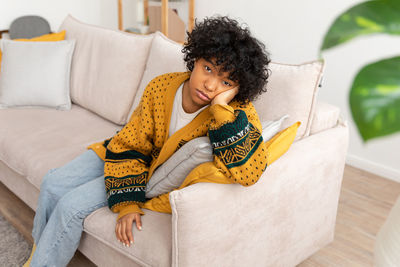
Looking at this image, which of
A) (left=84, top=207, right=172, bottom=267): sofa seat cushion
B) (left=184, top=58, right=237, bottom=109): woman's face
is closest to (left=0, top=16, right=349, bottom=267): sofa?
(left=84, top=207, right=172, bottom=267): sofa seat cushion

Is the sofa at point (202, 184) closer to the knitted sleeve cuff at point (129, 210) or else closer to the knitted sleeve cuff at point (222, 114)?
the knitted sleeve cuff at point (129, 210)

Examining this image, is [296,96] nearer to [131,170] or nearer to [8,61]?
[131,170]

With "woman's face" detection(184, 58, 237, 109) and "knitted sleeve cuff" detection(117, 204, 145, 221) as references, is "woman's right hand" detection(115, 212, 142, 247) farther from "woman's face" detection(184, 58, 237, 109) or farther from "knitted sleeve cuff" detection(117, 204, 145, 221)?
"woman's face" detection(184, 58, 237, 109)

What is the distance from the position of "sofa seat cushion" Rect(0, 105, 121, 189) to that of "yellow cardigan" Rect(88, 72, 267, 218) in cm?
23

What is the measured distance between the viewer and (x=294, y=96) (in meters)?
1.41

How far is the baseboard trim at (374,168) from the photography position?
7.93 ft

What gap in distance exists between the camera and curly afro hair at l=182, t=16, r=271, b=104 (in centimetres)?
120

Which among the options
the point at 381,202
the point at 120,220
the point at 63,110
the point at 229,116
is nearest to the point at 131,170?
the point at 120,220

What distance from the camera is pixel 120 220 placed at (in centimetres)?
125

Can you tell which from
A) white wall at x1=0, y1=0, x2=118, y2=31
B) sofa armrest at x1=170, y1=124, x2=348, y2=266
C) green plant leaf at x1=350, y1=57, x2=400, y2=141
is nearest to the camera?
green plant leaf at x1=350, y1=57, x2=400, y2=141

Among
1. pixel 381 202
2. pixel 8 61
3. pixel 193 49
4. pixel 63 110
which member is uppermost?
pixel 193 49

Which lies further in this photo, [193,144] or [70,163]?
[70,163]

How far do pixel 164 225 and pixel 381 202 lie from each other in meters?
1.46

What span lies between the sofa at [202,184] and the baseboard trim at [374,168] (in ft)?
3.34
